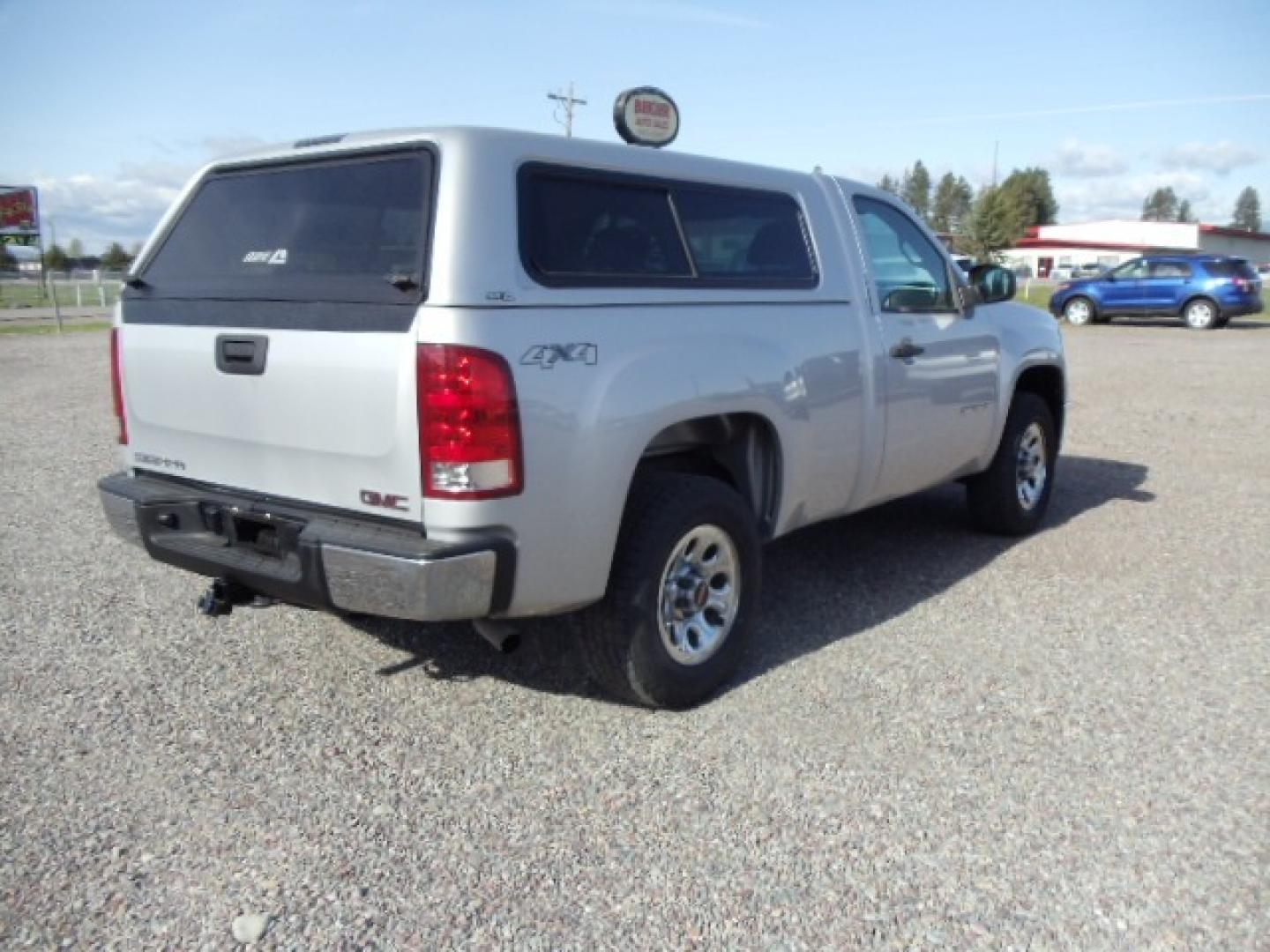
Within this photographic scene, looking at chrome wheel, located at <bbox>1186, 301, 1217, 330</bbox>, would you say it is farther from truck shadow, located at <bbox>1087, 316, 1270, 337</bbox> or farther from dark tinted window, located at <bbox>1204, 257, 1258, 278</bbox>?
dark tinted window, located at <bbox>1204, 257, 1258, 278</bbox>

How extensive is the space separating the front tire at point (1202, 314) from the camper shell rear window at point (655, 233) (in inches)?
884

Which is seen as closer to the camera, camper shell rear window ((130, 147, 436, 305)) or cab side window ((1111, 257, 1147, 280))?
camper shell rear window ((130, 147, 436, 305))

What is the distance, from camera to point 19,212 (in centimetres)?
2664

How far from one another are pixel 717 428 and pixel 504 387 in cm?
116

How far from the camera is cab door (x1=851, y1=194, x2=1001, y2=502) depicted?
4.66 metres

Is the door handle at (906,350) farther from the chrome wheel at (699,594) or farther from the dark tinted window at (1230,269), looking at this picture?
the dark tinted window at (1230,269)

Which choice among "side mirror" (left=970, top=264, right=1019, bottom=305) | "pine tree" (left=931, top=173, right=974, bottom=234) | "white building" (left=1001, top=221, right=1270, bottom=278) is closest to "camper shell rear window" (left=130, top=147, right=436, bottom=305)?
"side mirror" (left=970, top=264, right=1019, bottom=305)

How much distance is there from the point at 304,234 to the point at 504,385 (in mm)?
1018

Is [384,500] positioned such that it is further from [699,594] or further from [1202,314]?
[1202,314]

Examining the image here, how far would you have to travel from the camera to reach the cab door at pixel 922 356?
466 centimetres

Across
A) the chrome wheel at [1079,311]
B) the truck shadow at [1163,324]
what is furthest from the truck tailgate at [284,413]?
the chrome wheel at [1079,311]

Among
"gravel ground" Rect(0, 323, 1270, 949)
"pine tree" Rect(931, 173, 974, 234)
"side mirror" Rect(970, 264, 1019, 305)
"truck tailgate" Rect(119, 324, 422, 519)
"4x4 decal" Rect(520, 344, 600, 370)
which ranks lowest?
"gravel ground" Rect(0, 323, 1270, 949)

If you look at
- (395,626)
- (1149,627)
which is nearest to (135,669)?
(395,626)

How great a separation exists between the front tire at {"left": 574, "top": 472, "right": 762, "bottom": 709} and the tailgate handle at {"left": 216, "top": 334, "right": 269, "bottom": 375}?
126 cm
